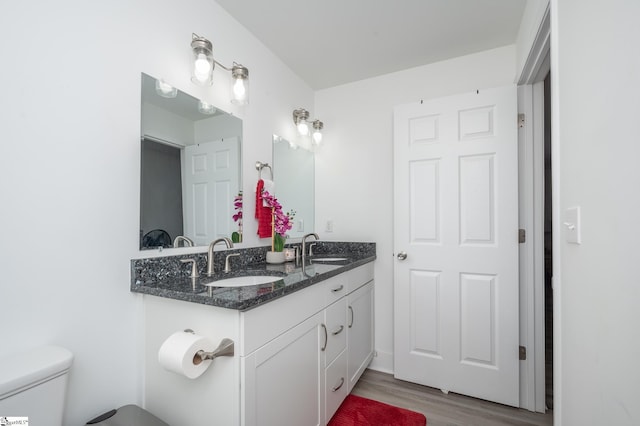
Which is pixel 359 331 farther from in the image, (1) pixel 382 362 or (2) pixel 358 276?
(1) pixel 382 362

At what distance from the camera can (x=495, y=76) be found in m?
2.01

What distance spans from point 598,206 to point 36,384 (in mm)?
1597

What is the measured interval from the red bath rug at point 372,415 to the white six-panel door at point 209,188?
49.4 inches

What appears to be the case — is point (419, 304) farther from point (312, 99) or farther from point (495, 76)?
point (312, 99)

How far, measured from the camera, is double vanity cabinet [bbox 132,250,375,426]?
958 millimetres

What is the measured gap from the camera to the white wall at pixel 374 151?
2.14 meters

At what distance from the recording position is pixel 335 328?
1.59m

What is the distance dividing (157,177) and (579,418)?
177 cm

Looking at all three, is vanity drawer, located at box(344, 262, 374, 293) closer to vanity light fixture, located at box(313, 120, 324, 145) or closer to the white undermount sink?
the white undermount sink

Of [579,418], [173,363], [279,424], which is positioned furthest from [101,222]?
[579,418]

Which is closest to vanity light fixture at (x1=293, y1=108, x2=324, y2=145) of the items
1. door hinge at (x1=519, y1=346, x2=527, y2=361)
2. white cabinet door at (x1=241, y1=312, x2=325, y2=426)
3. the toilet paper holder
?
white cabinet door at (x1=241, y1=312, x2=325, y2=426)

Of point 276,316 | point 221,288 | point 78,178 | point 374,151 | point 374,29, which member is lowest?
point 276,316

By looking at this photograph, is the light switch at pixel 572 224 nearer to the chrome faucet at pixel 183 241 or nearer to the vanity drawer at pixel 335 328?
the vanity drawer at pixel 335 328

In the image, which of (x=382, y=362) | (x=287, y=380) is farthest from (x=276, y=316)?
(x=382, y=362)
